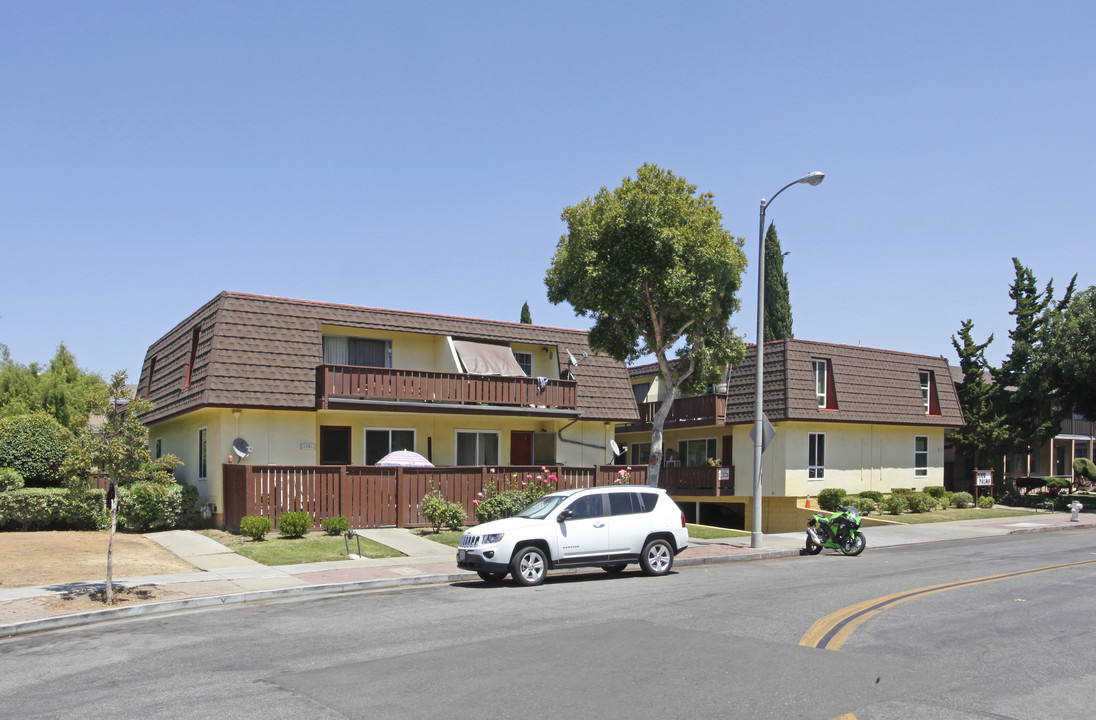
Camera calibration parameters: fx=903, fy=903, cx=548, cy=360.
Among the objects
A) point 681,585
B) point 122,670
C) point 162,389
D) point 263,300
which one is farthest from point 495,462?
point 122,670

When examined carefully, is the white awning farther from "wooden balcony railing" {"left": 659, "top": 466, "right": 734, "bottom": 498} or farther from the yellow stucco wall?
"wooden balcony railing" {"left": 659, "top": 466, "right": 734, "bottom": 498}

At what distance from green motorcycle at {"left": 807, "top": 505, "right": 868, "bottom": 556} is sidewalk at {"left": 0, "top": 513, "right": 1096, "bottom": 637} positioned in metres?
0.75


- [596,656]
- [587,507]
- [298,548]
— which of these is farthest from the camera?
[298,548]

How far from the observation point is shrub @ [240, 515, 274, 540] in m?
20.4

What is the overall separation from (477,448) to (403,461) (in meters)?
5.51

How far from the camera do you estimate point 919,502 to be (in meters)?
31.7

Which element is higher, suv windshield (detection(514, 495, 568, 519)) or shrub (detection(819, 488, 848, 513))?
suv windshield (detection(514, 495, 568, 519))

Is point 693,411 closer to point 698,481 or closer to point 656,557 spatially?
point 698,481

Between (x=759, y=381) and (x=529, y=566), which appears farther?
(x=759, y=381)

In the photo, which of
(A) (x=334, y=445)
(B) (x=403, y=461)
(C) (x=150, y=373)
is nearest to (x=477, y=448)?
(A) (x=334, y=445)

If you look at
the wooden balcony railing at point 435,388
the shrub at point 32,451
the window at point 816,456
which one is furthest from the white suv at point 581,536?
the window at point 816,456

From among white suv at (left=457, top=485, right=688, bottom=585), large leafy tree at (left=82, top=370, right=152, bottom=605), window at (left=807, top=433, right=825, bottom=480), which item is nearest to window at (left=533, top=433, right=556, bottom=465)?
window at (left=807, top=433, right=825, bottom=480)

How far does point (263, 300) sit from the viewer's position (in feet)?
82.1

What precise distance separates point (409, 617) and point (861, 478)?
2677 cm
